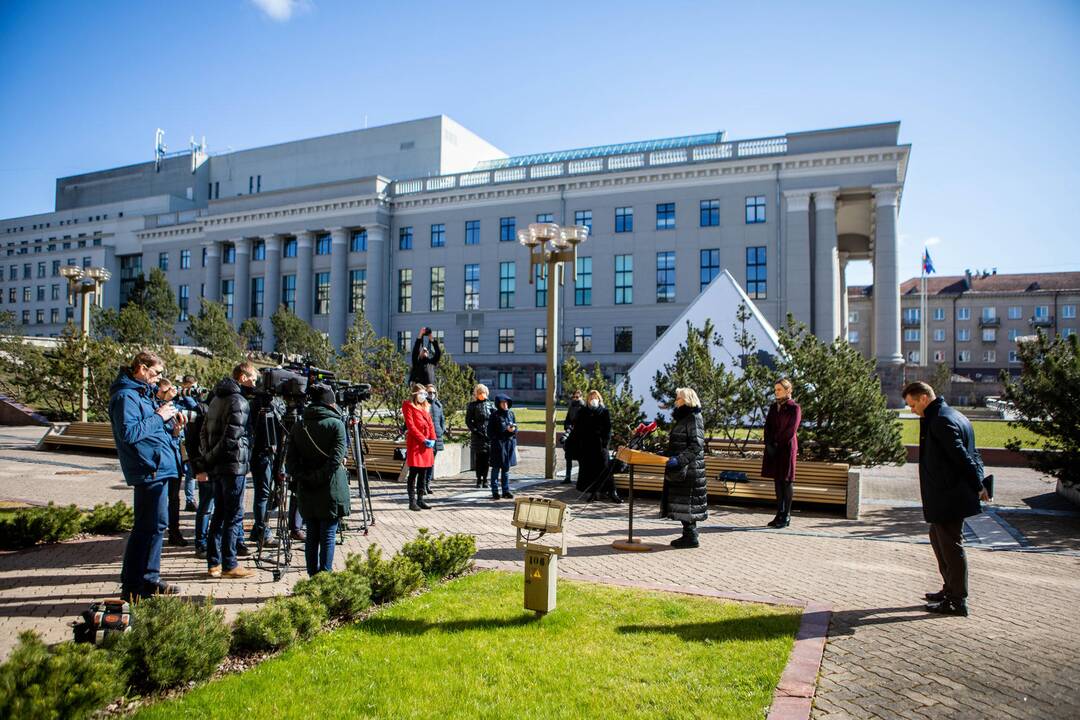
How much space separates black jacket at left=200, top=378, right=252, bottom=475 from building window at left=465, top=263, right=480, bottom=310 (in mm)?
47088

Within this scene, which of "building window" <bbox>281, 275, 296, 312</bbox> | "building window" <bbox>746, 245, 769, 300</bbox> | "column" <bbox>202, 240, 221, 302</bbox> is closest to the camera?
"building window" <bbox>746, 245, 769, 300</bbox>

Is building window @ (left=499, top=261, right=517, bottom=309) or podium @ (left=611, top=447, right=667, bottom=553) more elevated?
building window @ (left=499, top=261, right=517, bottom=309)

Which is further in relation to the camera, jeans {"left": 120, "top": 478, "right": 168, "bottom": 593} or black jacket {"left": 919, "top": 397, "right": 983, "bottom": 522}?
black jacket {"left": 919, "top": 397, "right": 983, "bottom": 522}

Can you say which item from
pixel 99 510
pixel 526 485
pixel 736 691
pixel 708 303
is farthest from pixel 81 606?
pixel 708 303

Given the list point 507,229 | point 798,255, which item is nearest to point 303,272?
point 507,229

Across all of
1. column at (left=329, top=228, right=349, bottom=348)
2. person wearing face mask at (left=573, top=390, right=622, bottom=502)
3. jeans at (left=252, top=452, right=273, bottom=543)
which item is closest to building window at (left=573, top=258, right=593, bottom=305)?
column at (left=329, top=228, right=349, bottom=348)

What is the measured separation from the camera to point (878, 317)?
43219 mm

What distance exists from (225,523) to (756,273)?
4281cm

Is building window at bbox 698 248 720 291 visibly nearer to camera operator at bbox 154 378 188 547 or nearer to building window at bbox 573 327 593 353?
building window at bbox 573 327 593 353

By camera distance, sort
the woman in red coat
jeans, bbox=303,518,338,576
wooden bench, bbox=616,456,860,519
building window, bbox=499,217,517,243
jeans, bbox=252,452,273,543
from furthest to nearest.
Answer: building window, bbox=499,217,517,243 < wooden bench, bbox=616,456,860,519 < the woman in red coat < jeans, bbox=252,452,273,543 < jeans, bbox=303,518,338,576

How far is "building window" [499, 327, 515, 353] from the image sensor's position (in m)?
52.8

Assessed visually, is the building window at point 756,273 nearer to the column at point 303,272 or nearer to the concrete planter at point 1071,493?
the concrete planter at point 1071,493

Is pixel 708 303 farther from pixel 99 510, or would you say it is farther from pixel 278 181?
pixel 278 181

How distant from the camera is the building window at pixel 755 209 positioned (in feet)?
148
